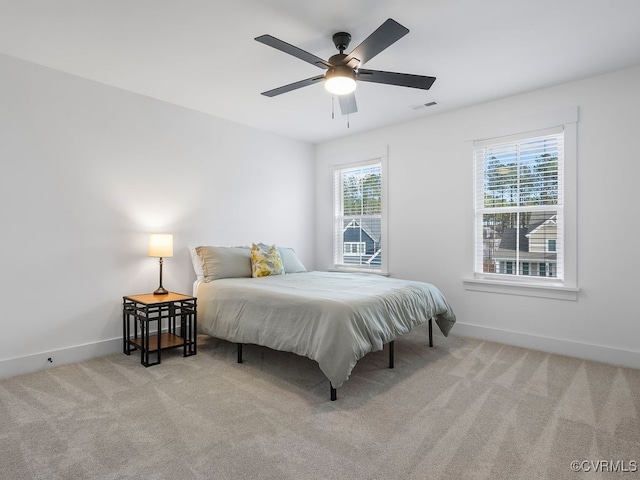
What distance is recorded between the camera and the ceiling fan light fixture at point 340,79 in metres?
2.51

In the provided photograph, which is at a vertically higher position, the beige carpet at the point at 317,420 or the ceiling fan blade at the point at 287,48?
the ceiling fan blade at the point at 287,48

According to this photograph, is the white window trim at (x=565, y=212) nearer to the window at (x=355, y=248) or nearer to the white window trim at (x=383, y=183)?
the white window trim at (x=383, y=183)

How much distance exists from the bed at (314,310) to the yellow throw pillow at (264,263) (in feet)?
0.24

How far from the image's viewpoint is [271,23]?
8.13 ft

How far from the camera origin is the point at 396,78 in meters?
2.56

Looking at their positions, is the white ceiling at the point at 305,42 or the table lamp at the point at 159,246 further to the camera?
the table lamp at the point at 159,246

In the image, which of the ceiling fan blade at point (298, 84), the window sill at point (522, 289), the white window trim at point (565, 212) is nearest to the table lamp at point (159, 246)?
the ceiling fan blade at point (298, 84)

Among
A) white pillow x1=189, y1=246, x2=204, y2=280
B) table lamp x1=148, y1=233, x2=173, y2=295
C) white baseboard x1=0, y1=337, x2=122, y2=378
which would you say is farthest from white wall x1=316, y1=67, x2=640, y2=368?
white baseboard x1=0, y1=337, x2=122, y2=378

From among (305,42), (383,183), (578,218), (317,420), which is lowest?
(317,420)

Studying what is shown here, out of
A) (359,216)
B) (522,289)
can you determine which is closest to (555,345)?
(522,289)

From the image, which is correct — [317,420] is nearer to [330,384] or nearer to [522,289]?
[330,384]

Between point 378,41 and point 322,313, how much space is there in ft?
6.02

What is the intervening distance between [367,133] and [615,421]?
4026mm

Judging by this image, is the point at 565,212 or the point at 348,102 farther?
the point at 565,212
